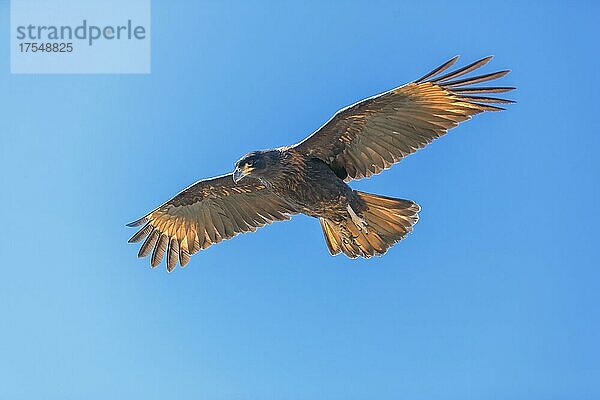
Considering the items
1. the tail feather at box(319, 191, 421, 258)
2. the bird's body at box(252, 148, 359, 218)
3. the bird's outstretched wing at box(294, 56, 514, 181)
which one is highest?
the bird's outstretched wing at box(294, 56, 514, 181)

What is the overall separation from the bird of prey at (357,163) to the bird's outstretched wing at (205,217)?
0.02m

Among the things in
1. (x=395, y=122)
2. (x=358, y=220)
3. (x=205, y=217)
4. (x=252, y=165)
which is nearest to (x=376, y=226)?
(x=358, y=220)

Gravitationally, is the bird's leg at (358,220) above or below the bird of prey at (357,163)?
below

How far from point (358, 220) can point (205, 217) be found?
6.84 ft

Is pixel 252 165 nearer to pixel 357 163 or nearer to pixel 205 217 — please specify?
pixel 357 163

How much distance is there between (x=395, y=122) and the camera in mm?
8750

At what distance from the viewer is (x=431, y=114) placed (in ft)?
28.1

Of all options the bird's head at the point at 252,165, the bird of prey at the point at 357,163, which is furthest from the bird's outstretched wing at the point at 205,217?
the bird's head at the point at 252,165

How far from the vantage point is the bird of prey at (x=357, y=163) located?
27.7ft

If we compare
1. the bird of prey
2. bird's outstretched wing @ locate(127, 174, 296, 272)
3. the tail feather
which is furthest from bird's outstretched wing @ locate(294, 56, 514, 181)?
bird's outstretched wing @ locate(127, 174, 296, 272)

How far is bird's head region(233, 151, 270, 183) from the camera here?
8.65 meters

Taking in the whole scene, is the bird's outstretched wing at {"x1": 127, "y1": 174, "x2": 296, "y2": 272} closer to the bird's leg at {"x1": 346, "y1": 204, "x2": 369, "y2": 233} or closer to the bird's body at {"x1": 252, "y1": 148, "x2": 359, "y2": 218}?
the bird's body at {"x1": 252, "y1": 148, "x2": 359, "y2": 218}

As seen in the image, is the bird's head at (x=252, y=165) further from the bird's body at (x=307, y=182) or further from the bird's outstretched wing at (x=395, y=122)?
the bird's outstretched wing at (x=395, y=122)

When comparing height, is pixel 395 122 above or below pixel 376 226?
above
